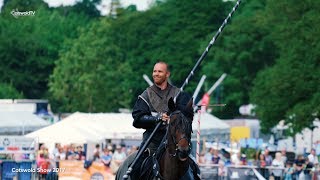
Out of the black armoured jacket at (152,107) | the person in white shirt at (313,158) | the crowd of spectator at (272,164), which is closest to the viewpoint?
the black armoured jacket at (152,107)

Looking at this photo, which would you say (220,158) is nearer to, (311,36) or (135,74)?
(311,36)

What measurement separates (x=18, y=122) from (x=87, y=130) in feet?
7.02

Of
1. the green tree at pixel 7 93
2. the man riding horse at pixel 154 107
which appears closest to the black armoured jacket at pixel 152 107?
the man riding horse at pixel 154 107

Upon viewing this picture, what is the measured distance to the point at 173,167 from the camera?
16.5m

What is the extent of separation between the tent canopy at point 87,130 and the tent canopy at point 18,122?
4.36 ft

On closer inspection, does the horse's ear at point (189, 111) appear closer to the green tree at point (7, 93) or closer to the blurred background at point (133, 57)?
the blurred background at point (133, 57)

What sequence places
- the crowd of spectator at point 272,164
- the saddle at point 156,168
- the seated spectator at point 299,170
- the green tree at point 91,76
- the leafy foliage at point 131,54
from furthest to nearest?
the leafy foliage at point 131,54
the green tree at point 91,76
the seated spectator at point 299,170
the crowd of spectator at point 272,164
the saddle at point 156,168

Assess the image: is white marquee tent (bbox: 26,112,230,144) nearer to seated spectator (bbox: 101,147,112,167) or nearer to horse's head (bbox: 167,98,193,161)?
seated spectator (bbox: 101,147,112,167)

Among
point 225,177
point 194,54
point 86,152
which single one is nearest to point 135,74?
point 194,54

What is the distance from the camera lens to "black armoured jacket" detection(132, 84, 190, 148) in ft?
56.2

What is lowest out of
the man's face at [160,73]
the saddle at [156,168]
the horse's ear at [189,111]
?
the saddle at [156,168]

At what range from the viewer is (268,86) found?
57781 mm

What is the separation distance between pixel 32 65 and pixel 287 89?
44782mm

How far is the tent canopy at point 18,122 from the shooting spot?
4075 cm
